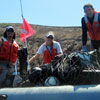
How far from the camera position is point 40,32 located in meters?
14.8

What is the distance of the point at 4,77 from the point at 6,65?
26cm

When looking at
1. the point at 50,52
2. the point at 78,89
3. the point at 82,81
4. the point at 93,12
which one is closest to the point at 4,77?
the point at 50,52

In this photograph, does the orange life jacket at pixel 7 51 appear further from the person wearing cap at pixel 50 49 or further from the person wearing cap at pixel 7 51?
the person wearing cap at pixel 50 49

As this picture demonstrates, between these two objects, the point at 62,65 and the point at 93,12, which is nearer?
the point at 62,65

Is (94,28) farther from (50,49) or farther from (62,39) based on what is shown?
(62,39)

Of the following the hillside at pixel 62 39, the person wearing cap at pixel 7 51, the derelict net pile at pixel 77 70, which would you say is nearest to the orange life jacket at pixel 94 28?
the derelict net pile at pixel 77 70

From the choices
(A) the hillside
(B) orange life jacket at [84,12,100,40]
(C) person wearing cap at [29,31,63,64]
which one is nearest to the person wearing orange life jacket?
(B) orange life jacket at [84,12,100,40]

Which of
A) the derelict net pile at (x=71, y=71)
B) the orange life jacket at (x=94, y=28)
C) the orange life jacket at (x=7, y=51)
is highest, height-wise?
the orange life jacket at (x=94, y=28)

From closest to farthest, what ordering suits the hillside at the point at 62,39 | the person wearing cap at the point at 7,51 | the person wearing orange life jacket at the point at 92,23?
the person wearing cap at the point at 7,51
the person wearing orange life jacket at the point at 92,23
the hillside at the point at 62,39

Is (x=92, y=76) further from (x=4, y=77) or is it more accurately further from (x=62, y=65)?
(x=4, y=77)

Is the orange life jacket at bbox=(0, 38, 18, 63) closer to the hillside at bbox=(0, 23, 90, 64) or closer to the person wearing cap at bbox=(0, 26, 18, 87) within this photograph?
the person wearing cap at bbox=(0, 26, 18, 87)

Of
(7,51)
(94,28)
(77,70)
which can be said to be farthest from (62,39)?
(77,70)

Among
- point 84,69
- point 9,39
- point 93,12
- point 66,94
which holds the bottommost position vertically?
point 66,94

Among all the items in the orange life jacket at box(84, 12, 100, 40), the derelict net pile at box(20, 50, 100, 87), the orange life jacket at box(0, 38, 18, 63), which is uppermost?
the orange life jacket at box(84, 12, 100, 40)
